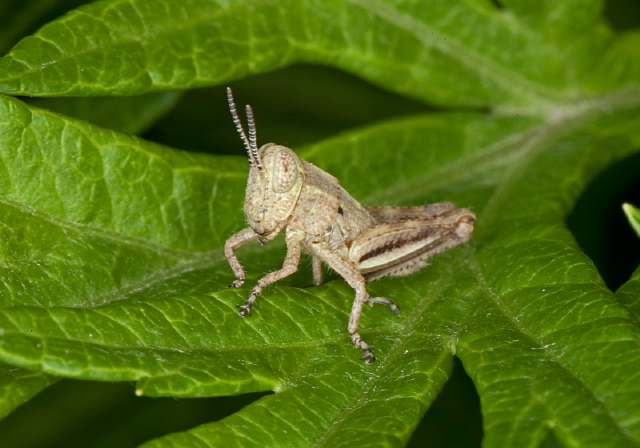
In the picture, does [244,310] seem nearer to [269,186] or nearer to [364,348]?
[364,348]

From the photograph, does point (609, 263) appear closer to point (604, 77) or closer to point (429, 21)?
point (604, 77)

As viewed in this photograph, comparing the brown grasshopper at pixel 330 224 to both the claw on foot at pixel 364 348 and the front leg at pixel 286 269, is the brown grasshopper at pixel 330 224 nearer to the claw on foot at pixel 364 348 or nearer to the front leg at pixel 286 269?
the front leg at pixel 286 269

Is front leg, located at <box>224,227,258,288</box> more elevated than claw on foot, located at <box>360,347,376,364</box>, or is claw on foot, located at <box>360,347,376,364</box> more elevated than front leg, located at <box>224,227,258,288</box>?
front leg, located at <box>224,227,258,288</box>

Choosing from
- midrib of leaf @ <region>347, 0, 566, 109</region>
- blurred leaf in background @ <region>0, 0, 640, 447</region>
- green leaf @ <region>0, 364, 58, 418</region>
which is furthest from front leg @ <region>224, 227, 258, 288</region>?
midrib of leaf @ <region>347, 0, 566, 109</region>

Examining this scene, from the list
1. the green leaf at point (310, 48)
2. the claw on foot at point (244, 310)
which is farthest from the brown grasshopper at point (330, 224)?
the claw on foot at point (244, 310)

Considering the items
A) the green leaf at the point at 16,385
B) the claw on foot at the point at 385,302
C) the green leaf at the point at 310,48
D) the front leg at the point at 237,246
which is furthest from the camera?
the front leg at the point at 237,246

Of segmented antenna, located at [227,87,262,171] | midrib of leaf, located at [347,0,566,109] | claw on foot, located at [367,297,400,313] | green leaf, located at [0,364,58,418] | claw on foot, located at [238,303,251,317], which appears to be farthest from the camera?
midrib of leaf, located at [347,0,566,109]

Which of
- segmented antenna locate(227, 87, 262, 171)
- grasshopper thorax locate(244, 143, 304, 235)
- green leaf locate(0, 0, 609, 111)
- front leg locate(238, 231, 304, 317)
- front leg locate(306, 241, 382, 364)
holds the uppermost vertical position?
green leaf locate(0, 0, 609, 111)

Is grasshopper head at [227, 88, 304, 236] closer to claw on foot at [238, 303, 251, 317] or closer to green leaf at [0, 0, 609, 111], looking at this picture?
green leaf at [0, 0, 609, 111]
